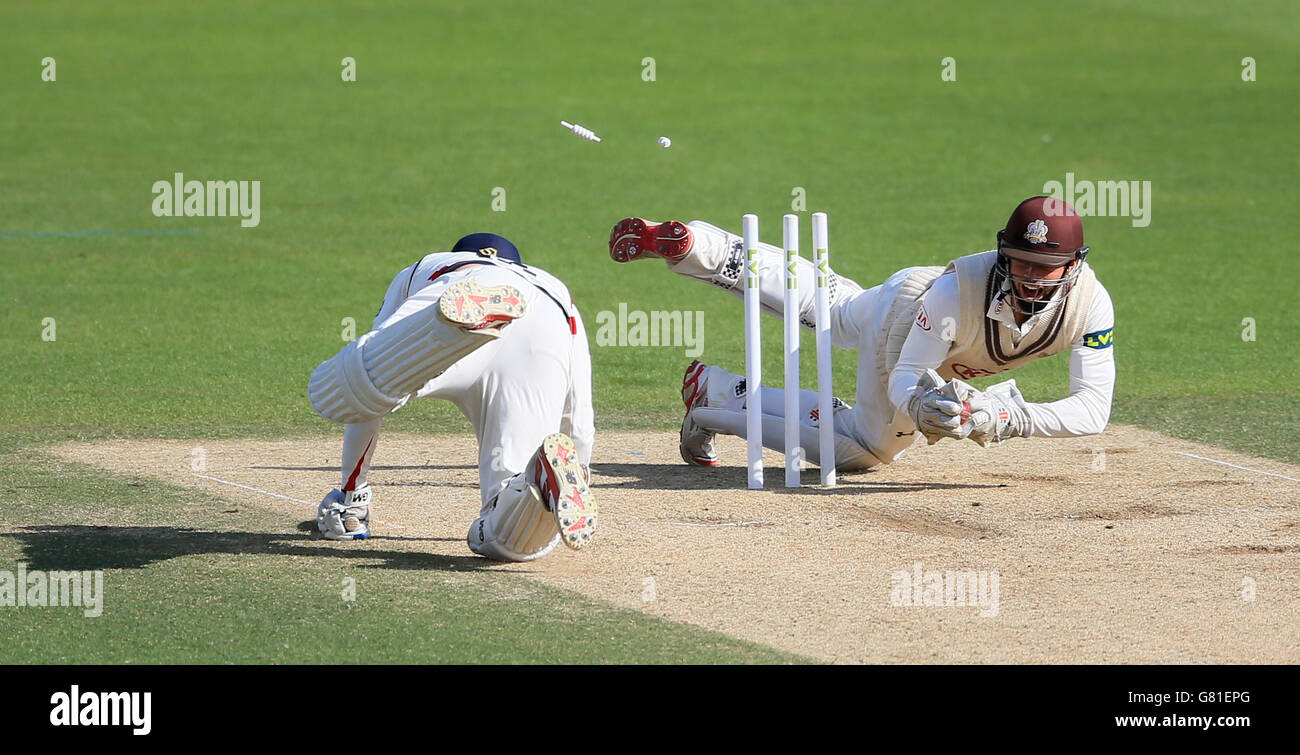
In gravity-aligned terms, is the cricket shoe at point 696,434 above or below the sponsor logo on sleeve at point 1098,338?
below

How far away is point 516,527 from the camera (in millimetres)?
6352

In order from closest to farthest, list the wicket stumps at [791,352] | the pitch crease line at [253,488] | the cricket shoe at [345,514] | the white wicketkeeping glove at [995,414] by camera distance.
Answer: the cricket shoe at [345,514]
the white wicketkeeping glove at [995,414]
the pitch crease line at [253,488]
the wicket stumps at [791,352]

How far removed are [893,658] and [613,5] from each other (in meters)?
28.1

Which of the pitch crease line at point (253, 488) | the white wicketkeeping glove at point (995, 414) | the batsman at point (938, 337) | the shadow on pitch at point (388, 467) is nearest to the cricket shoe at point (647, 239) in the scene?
the batsman at point (938, 337)

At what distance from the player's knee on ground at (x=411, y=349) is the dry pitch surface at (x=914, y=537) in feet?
3.24

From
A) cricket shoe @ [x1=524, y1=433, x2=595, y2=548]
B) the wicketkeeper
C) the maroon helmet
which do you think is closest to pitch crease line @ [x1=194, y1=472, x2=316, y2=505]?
the wicketkeeper

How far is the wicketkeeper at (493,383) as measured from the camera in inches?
227

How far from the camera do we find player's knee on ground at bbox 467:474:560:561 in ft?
20.3

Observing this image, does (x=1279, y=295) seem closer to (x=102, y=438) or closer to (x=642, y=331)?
(x=642, y=331)

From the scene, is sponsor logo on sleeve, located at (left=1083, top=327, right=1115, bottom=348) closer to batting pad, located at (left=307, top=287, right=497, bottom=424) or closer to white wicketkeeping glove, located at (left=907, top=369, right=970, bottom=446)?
white wicketkeeping glove, located at (left=907, top=369, right=970, bottom=446)

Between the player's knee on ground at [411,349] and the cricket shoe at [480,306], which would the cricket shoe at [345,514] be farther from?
the cricket shoe at [480,306]

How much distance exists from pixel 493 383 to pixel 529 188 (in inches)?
562

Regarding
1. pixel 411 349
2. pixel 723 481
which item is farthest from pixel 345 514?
pixel 723 481
